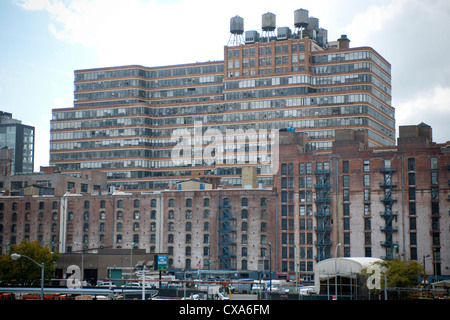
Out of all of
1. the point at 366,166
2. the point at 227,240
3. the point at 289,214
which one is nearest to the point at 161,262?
the point at 227,240

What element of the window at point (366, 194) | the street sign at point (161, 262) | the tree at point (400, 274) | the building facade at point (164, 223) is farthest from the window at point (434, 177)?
the street sign at point (161, 262)

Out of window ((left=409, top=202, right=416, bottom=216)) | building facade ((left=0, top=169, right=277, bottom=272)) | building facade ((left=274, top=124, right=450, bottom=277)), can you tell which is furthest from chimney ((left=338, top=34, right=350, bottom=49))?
window ((left=409, top=202, right=416, bottom=216))

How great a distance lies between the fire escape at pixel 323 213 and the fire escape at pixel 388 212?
1189cm

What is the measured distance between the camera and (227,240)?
148125 mm

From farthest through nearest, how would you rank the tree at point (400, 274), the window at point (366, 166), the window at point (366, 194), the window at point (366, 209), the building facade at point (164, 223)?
the building facade at point (164, 223) < the window at point (366, 166) < the window at point (366, 194) < the window at point (366, 209) < the tree at point (400, 274)

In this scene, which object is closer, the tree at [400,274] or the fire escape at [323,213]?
the tree at [400,274]

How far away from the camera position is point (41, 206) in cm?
16550

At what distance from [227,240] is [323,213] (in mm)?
23647

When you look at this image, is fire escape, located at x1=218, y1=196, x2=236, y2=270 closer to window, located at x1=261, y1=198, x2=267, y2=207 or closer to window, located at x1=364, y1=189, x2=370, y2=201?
window, located at x1=261, y1=198, x2=267, y2=207

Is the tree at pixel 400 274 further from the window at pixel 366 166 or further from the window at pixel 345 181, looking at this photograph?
the window at pixel 345 181

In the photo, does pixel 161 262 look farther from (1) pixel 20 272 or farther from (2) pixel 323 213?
(2) pixel 323 213

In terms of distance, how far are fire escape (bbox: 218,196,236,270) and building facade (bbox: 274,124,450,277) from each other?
1174cm

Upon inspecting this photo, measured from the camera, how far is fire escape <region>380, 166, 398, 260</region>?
133m

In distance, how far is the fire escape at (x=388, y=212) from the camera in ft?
435
